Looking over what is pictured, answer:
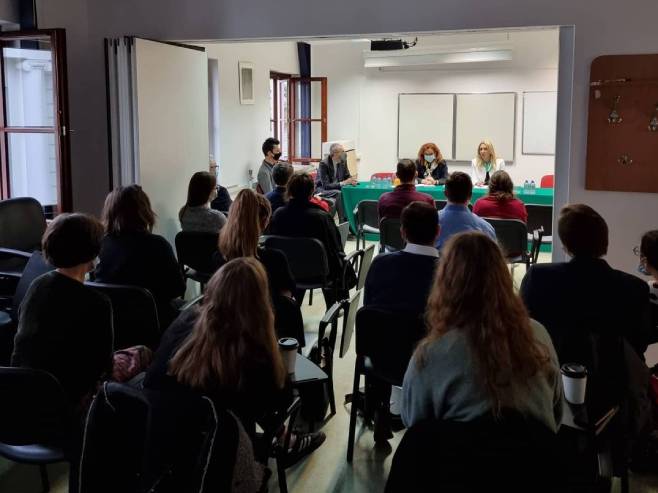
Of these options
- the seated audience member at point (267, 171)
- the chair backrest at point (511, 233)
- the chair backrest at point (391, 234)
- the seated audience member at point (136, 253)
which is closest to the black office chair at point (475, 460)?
the seated audience member at point (136, 253)

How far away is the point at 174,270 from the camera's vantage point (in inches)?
139

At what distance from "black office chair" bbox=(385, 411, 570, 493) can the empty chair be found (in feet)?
11.5

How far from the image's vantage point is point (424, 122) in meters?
10.7

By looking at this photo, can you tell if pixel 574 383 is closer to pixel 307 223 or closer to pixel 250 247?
pixel 250 247

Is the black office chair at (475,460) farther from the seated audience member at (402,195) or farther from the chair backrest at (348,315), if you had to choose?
the seated audience member at (402,195)

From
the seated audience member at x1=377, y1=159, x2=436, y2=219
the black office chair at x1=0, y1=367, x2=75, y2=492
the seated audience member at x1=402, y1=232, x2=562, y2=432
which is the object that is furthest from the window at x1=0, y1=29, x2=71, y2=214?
the seated audience member at x1=402, y1=232, x2=562, y2=432

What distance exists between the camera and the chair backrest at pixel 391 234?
5566 millimetres

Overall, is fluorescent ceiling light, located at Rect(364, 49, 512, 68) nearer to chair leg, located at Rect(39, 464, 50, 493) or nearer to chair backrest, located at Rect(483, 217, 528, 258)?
chair backrest, located at Rect(483, 217, 528, 258)

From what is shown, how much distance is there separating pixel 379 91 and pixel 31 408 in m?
9.39

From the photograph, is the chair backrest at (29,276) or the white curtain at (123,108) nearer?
the chair backrest at (29,276)

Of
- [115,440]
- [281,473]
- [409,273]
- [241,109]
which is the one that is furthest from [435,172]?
[115,440]

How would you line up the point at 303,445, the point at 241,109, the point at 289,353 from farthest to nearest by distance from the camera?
the point at 241,109 < the point at 303,445 < the point at 289,353

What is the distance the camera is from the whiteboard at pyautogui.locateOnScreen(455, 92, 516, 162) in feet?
33.5

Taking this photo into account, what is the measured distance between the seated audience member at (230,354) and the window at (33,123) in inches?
121
